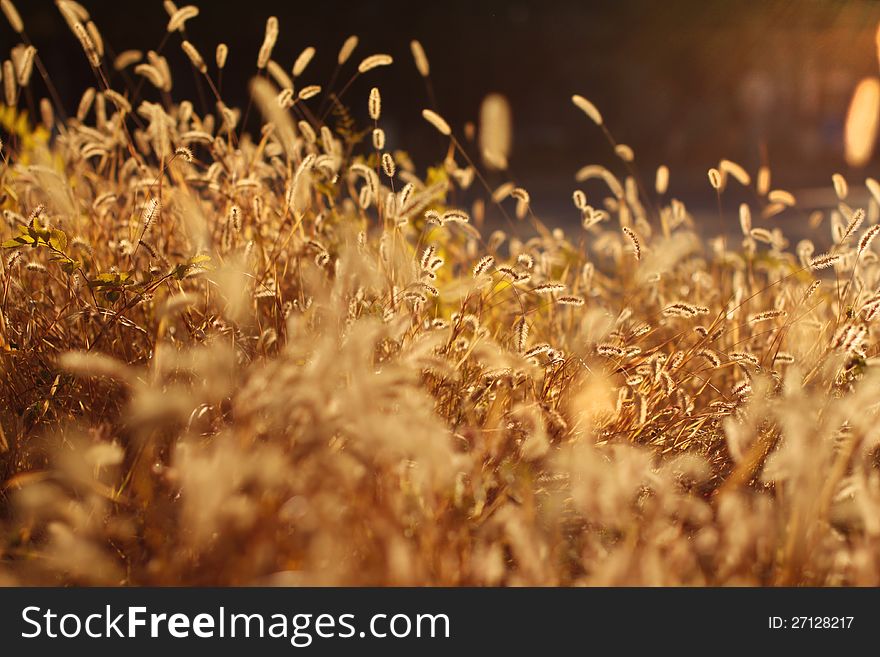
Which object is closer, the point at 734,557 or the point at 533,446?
the point at 734,557

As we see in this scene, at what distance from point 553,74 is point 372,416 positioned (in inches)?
701

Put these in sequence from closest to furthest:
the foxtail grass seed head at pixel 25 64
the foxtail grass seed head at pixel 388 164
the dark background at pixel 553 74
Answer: the foxtail grass seed head at pixel 388 164, the foxtail grass seed head at pixel 25 64, the dark background at pixel 553 74

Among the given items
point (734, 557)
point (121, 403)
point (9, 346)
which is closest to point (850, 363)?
point (734, 557)

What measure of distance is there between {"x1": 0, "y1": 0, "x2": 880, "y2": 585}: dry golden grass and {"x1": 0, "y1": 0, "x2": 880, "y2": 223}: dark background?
9101 mm

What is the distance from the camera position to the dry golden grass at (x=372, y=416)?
1461mm

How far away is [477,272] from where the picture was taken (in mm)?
1942

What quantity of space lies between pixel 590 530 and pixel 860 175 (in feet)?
58.8

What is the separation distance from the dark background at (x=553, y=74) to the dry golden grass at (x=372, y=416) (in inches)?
358

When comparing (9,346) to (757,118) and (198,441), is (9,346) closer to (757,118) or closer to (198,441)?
(198,441)

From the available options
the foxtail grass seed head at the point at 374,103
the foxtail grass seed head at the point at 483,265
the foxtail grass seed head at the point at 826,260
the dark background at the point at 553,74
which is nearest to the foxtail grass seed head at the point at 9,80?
the foxtail grass seed head at the point at 374,103

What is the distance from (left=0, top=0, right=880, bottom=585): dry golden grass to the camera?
146 cm

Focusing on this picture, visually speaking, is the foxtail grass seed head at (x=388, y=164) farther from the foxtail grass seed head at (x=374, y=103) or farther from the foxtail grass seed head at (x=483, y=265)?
the foxtail grass seed head at (x=483, y=265)

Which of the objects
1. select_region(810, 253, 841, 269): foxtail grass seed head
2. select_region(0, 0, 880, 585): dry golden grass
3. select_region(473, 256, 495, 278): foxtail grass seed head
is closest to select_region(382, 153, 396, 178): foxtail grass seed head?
select_region(0, 0, 880, 585): dry golden grass

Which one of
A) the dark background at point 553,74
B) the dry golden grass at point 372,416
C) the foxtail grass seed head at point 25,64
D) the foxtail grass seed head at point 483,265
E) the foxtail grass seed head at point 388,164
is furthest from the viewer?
the dark background at point 553,74
